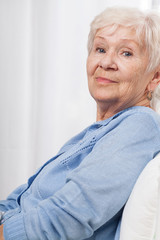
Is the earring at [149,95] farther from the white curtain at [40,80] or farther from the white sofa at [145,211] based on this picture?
the white curtain at [40,80]

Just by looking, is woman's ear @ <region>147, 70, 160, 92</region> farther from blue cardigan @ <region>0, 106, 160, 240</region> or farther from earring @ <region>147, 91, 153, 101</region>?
blue cardigan @ <region>0, 106, 160, 240</region>

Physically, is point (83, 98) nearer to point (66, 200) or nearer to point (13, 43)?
point (13, 43)

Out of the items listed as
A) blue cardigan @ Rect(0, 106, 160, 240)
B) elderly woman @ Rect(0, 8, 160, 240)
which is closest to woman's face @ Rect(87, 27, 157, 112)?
elderly woman @ Rect(0, 8, 160, 240)

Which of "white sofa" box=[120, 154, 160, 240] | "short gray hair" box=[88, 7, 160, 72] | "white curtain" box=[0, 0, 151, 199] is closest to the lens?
"white sofa" box=[120, 154, 160, 240]

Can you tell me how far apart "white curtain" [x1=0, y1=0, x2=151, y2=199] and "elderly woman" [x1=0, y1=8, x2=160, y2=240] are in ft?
2.99

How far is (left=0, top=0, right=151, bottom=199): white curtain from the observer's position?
7.39 feet

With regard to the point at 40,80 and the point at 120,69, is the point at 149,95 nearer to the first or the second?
the point at 120,69

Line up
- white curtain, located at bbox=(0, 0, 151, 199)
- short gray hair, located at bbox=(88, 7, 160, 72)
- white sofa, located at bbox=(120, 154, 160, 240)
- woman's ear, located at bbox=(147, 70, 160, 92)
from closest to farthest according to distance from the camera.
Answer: white sofa, located at bbox=(120, 154, 160, 240)
short gray hair, located at bbox=(88, 7, 160, 72)
woman's ear, located at bbox=(147, 70, 160, 92)
white curtain, located at bbox=(0, 0, 151, 199)

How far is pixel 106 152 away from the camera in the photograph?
95 cm

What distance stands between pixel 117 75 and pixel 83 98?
1.07 metres

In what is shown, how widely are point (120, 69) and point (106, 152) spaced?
36 cm

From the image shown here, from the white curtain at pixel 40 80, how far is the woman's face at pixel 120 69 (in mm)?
1010

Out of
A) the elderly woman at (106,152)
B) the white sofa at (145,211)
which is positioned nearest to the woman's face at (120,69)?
the elderly woman at (106,152)

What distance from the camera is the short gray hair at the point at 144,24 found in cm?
117
